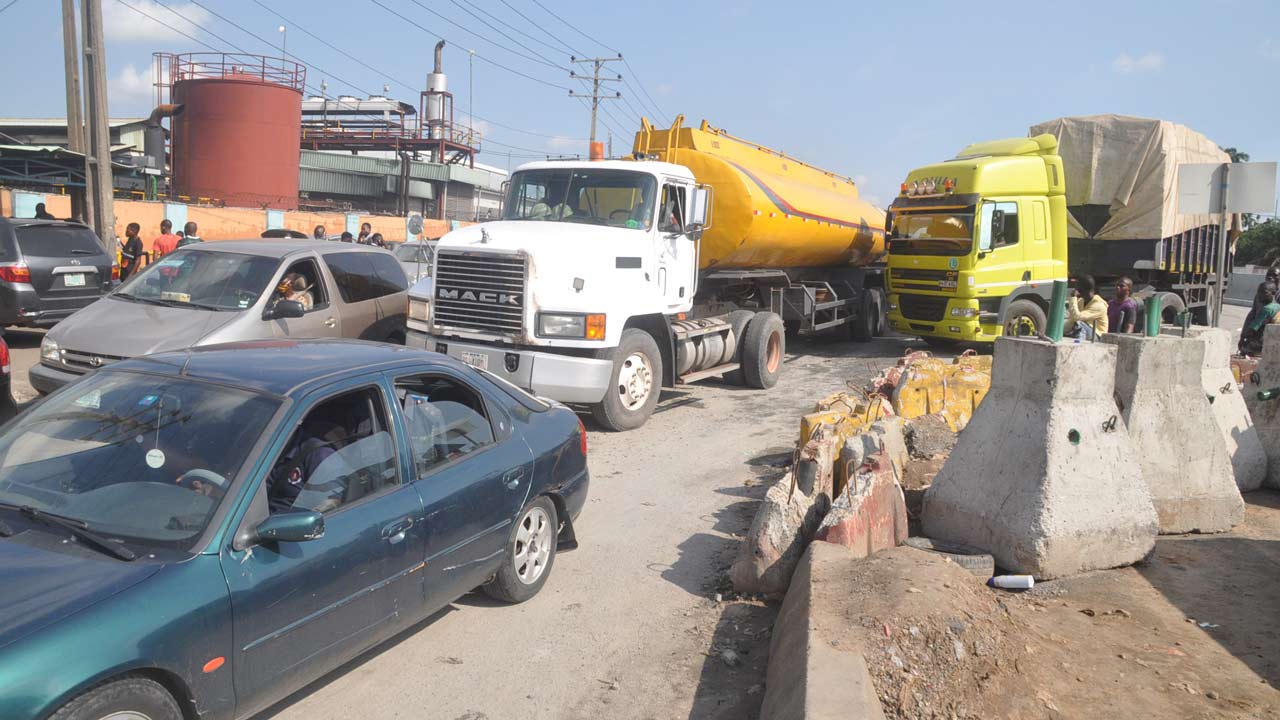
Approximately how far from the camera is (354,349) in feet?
15.0

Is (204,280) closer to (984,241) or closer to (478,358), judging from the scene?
(478,358)

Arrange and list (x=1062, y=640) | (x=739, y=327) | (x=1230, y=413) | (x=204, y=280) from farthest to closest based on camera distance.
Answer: (x=739, y=327) → (x=204, y=280) → (x=1230, y=413) → (x=1062, y=640)

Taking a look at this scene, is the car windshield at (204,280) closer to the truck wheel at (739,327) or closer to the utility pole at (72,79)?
the truck wheel at (739,327)

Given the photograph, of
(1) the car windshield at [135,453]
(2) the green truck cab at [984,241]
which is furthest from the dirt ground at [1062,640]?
(2) the green truck cab at [984,241]

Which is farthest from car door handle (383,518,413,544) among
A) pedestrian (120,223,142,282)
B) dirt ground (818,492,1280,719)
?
pedestrian (120,223,142,282)

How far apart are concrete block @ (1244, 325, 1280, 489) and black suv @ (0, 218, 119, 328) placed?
1355 cm

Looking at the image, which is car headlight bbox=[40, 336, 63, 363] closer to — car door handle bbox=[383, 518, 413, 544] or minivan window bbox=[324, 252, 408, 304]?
minivan window bbox=[324, 252, 408, 304]

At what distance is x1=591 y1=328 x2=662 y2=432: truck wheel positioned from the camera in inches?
365

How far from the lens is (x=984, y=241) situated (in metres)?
14.6

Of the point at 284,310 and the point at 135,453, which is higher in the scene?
the point at 284,310

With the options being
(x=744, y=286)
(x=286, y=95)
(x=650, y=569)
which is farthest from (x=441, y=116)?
(x=650, y=569)

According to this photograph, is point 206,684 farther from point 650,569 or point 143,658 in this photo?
point 650,569

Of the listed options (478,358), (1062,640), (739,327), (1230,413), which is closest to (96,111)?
(478,358)

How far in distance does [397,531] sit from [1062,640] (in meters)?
3.24
